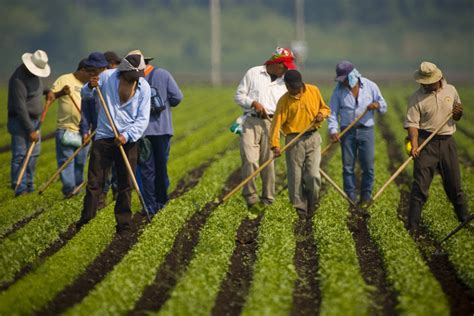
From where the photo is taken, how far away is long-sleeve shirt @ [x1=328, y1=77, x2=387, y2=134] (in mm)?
12599

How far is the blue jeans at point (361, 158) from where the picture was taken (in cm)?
1269

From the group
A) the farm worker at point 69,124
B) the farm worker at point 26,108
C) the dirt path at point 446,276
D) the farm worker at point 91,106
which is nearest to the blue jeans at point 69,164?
the farm worker at point 69,124

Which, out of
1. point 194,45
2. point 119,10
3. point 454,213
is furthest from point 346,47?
point 454,213

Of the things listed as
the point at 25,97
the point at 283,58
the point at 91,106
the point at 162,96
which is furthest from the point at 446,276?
the point at 25,97

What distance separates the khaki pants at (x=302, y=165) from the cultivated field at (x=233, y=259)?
22cm

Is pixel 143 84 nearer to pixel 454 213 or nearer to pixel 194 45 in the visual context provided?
pixel 454 213

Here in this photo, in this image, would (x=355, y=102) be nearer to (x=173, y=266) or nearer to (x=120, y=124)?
(x=120, y=124)

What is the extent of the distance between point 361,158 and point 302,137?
170 cm

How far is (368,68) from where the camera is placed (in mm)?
84188

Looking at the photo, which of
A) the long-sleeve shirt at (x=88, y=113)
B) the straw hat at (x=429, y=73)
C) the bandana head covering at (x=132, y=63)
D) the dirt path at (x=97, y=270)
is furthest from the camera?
the long-sleeve shirt at (x=88, y=113)

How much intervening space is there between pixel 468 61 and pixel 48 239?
269ft

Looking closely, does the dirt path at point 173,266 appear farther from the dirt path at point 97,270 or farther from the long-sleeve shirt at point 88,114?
the long-sleeve shirt at point 88,114

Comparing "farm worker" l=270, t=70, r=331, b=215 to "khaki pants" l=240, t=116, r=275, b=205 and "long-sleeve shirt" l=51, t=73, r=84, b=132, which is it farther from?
"long-sleeve shirt" l=51, t=73, r=84, b=132

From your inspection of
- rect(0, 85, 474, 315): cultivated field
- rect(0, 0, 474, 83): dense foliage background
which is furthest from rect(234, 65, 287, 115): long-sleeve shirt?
rect(0, 0, 474, 83): dense foliage background
